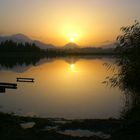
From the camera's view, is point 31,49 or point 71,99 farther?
point 31,49

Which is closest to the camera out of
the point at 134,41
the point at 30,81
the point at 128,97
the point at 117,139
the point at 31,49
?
the point at 117,139

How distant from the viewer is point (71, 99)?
26.0m

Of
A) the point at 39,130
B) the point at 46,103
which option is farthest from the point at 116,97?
the point at 39,130

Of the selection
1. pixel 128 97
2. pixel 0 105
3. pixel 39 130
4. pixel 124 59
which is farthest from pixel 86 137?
pixel 0 105

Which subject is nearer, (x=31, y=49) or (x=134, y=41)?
(x=134, y=41)

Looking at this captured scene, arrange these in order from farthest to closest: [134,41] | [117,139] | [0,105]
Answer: [0,105] → [134,41] → [117,139]

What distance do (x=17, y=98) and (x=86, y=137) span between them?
15.6m

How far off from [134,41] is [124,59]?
1.05 m

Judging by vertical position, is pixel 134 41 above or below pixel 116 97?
above

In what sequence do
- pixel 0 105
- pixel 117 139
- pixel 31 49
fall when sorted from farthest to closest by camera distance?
pixel 31 49
pixel 0 105
pixel 117 139

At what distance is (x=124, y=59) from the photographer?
16312mm

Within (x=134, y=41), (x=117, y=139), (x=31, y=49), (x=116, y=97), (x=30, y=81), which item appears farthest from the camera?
(x=31, y=49)

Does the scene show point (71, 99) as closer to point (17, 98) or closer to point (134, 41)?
point (17, 98)

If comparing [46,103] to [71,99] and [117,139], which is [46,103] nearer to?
[71,99]
